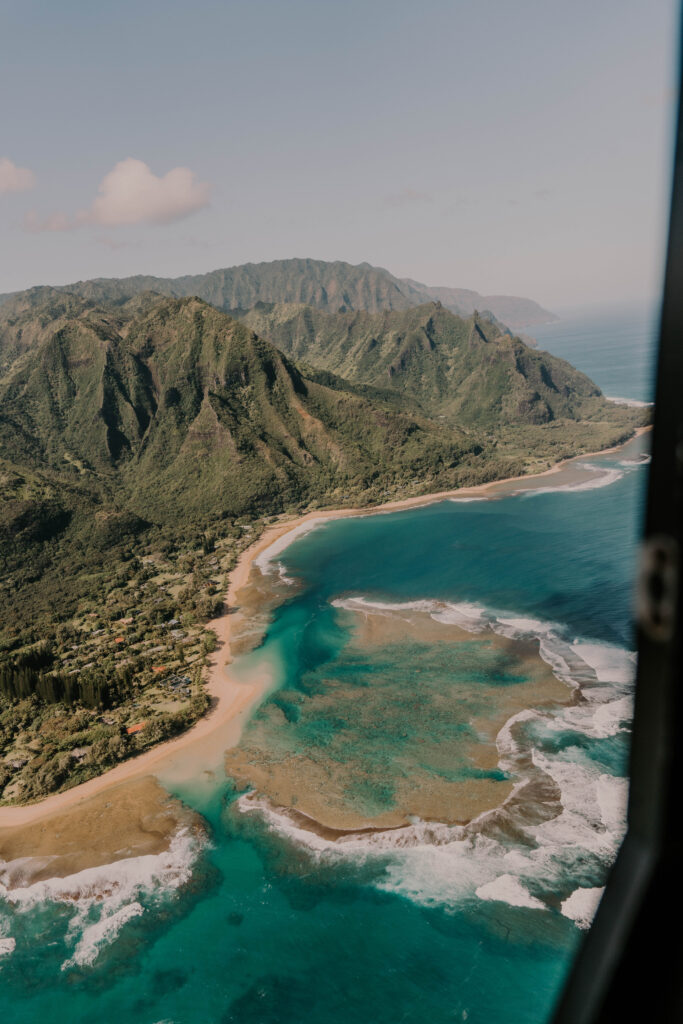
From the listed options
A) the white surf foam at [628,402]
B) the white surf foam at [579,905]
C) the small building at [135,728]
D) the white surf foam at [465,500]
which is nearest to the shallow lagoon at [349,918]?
the white surf foam at [579,905]

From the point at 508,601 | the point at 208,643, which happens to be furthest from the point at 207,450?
the point at 508,601

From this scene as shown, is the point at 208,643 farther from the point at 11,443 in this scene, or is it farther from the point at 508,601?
the point at 11,443

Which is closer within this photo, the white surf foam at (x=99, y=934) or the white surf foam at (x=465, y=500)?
the white surf foam at (x=99, y=934)

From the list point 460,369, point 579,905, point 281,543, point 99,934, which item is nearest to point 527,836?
point 579,905

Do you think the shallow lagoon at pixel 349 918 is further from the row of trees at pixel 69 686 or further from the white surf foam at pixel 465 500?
the white surf foam at pixel 465 500

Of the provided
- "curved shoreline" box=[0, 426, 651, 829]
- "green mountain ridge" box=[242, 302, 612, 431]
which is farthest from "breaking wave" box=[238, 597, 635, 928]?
"green mountain ridge" box=[242, 302, 612, 431]
